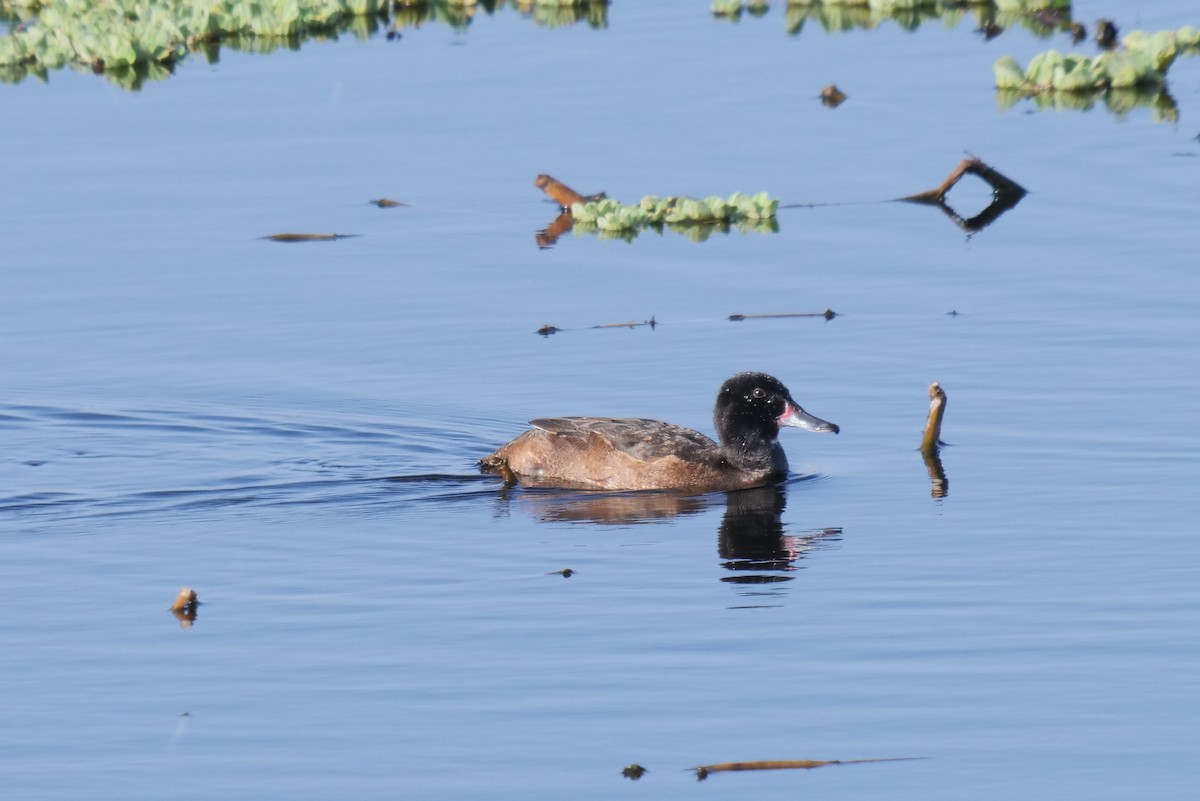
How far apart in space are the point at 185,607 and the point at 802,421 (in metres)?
4.56

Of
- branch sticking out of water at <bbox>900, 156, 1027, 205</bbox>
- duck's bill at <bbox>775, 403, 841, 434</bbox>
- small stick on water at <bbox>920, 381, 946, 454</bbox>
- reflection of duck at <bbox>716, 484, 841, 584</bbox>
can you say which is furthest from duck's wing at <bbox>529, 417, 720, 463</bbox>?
branch sticking out of water at <bbox>900, 156, 1027, 205</bbox>

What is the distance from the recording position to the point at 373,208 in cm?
1986

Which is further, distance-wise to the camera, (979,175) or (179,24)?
(179,24)

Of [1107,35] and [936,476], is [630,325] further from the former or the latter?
[1107,35]

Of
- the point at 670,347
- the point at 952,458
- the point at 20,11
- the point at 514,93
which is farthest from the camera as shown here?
the point at 20,11

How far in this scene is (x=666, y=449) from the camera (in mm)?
14234

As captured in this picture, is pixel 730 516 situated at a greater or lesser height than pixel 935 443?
lesser

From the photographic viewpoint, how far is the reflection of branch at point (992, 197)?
19172mm

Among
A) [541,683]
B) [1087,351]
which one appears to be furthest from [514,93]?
[541,683]

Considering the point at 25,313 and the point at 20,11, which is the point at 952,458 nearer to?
the point at 25,313

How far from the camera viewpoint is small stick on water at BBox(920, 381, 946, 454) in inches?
543

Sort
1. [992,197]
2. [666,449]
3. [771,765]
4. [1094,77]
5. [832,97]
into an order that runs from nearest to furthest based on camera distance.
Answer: [771,765] → [666,449] → [992,197] → [832,97] → [1094,77]

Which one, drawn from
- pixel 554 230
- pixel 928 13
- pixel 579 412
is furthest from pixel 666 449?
pixel 928 13

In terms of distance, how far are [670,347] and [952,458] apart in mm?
2815
